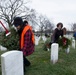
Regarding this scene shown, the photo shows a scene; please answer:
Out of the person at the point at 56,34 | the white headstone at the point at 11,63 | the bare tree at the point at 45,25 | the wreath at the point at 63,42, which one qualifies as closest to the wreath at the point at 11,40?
the person at the point at 56,34

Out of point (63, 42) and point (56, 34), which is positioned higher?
point (56, 34)

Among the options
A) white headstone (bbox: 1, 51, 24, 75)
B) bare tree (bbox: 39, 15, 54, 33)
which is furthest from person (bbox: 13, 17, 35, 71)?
bare tree (bbox: 39, 15, 54, 33)

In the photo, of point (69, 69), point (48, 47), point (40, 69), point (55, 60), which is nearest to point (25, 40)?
point (40, 69)

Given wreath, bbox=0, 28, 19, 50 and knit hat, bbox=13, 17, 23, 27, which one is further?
wreath, bbox=0, 28, 19, 50

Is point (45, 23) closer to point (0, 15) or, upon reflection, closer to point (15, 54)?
point (0, 15)

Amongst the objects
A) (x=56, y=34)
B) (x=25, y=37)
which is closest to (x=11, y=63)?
(x=25, y=37)

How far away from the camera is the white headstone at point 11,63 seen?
4.40 m

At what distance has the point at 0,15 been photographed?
6169 cm

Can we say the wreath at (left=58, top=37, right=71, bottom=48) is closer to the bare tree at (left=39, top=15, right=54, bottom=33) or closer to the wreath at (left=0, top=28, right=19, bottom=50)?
the wreath at (left=0, top=28, right=19, bottom=50)

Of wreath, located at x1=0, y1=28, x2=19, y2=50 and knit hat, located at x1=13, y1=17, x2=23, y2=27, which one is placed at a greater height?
knit hat, located at x1=13, y1=17, x2=23, y2=27

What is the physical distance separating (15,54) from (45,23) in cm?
7996

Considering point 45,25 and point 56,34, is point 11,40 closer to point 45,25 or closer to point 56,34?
point 56,34

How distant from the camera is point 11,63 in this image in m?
4.59

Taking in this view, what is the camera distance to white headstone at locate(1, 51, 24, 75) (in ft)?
14.4
